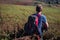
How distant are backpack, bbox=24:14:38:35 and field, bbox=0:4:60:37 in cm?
25

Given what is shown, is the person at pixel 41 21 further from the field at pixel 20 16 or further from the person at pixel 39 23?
the field at pixel 20 16

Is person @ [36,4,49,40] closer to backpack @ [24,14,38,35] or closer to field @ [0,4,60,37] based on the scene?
backpack @ [24,14,38,35]

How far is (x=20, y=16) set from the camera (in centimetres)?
592

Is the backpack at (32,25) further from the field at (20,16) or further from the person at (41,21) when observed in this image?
the field at (20,16)

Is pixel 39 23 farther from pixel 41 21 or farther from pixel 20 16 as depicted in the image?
pixel 20 16

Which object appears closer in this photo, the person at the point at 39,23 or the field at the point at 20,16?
the person at the point at 39,23

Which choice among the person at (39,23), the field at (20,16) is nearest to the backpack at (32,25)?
the person at (39,23)

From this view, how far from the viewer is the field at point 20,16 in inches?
226

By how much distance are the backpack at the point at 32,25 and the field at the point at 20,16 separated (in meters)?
0.25

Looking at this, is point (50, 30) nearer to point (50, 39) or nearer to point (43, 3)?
Result: point (50, 39)

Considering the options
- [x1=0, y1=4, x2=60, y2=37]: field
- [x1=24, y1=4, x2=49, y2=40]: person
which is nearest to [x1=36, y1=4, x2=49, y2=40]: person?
[x1=24, y1=4, x2=49, y2=40]: person

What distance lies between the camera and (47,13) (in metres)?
5.77

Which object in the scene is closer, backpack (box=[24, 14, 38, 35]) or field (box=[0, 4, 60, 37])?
backpack (box=[24, 14, 38, 35])

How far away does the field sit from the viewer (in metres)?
5.75
